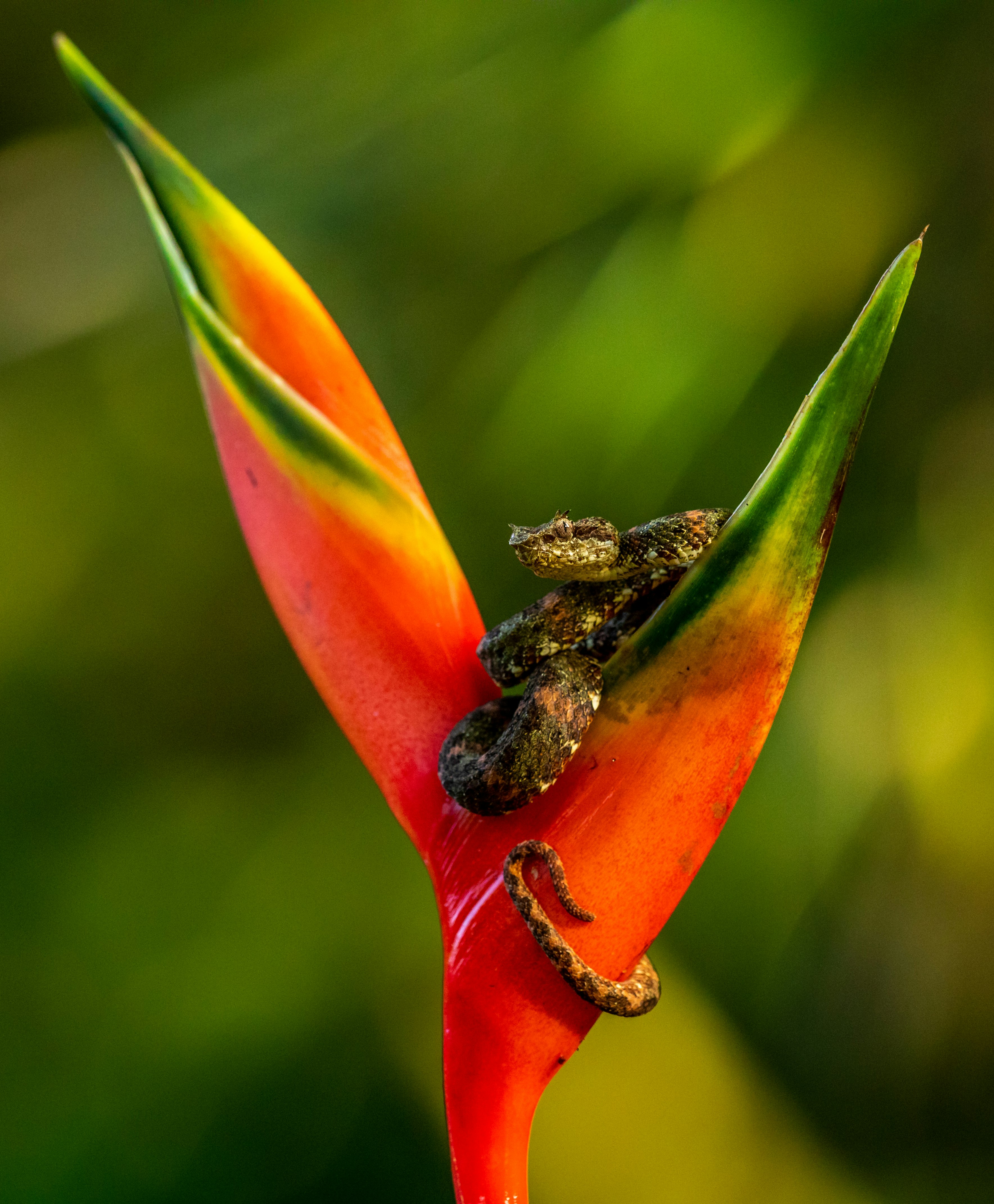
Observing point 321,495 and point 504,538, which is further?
point 504,538

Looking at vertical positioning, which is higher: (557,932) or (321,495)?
(321,495)

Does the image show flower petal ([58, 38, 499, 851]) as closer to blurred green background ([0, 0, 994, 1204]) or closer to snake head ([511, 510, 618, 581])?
snake head ([511, 510, 618, 581])

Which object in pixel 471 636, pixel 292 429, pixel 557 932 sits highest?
pixel 292 429

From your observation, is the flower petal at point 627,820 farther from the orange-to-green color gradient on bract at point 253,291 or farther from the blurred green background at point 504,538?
the blurred green background at point 504,538

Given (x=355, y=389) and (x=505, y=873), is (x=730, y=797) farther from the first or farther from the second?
(x=355, y=389)

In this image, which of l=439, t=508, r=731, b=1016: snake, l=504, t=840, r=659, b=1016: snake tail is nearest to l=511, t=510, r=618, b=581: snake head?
l=439, t=508, r=731, b=1016: snake

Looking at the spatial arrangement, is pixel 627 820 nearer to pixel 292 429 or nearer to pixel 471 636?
pixel 471 636

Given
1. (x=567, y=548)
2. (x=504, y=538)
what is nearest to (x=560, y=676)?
(x=567, y=548)
